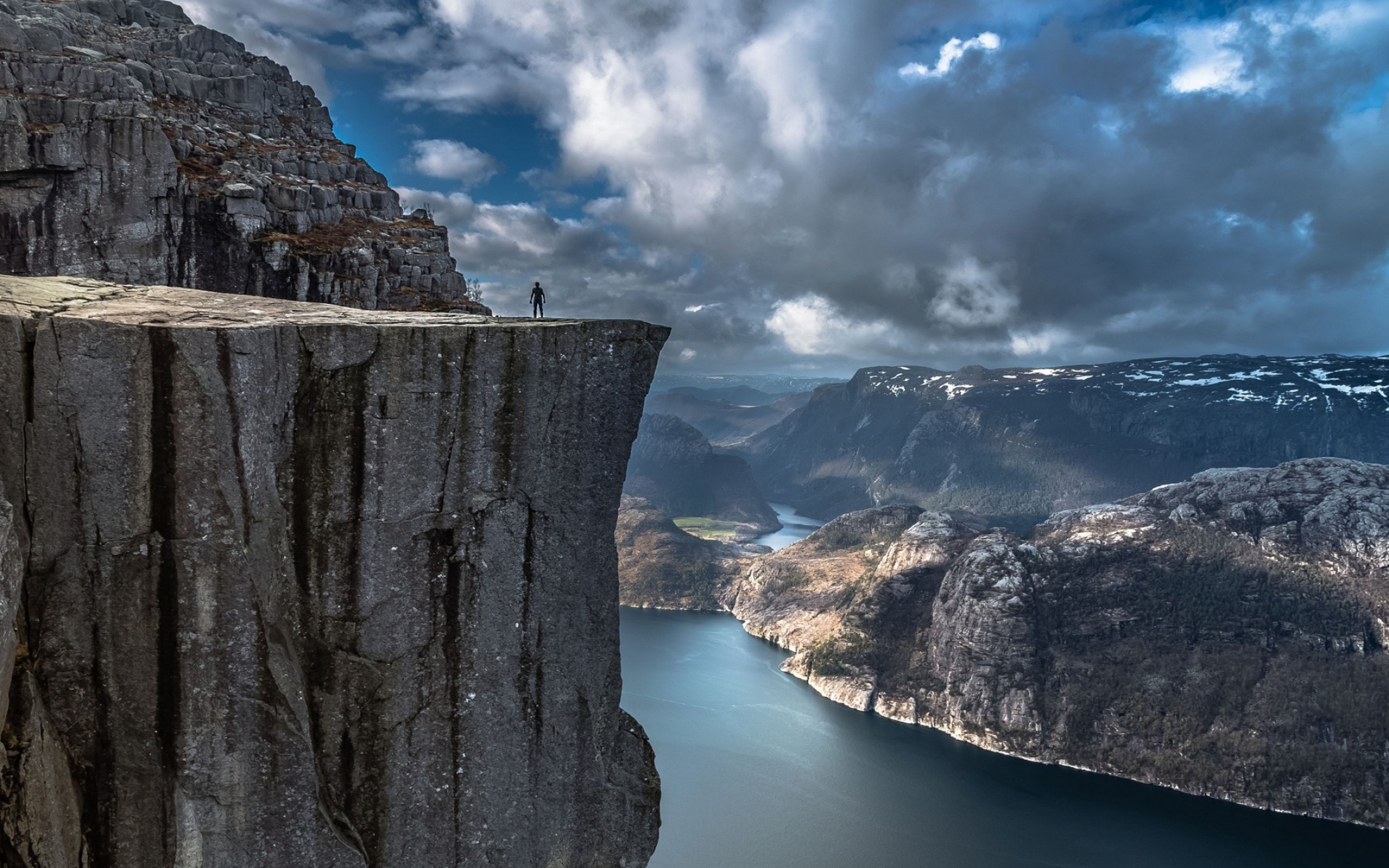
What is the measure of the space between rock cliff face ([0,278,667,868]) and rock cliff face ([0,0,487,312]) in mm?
16536

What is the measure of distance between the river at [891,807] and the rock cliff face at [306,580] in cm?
6558

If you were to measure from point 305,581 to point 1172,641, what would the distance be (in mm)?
159530

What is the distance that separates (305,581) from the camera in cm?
1191

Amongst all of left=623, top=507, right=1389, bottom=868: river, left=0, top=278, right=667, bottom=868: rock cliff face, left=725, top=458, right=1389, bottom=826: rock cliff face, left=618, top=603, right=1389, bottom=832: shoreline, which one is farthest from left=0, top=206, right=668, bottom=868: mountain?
left=725, top=458, right=1389, bottom=826: rock cliff face

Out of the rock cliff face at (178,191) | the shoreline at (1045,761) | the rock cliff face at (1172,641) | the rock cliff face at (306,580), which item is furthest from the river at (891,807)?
the rock cliff face at (306,580)

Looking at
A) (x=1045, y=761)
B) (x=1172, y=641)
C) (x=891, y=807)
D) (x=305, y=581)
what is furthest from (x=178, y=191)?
(x=1172, y=641)

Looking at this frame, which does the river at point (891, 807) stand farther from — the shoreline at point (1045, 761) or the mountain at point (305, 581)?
the mountain at point (305, 581)

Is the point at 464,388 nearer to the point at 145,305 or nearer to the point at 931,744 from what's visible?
the point at 145,305

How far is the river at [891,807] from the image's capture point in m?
76.2

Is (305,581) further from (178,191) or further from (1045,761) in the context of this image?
(1045,761)

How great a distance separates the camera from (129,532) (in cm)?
1052

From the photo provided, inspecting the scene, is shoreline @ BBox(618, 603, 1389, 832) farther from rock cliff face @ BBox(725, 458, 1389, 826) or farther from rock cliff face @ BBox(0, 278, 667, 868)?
rock cliff face @ BBox(0, 278, 667, 868)

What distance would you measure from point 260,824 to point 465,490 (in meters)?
5.97

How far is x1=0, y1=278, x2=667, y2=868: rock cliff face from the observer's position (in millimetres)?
10273
